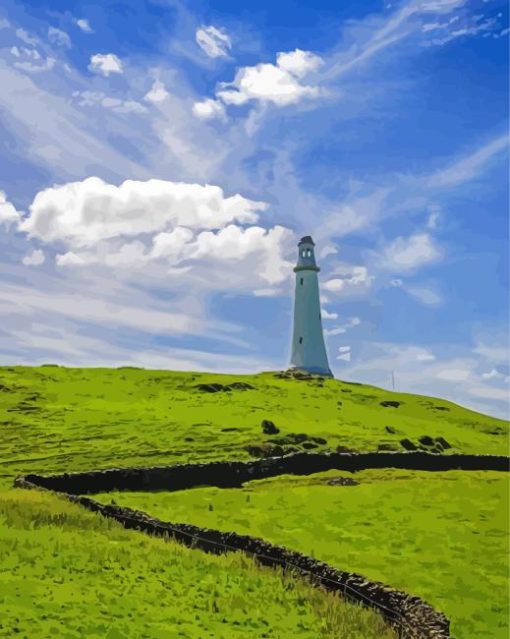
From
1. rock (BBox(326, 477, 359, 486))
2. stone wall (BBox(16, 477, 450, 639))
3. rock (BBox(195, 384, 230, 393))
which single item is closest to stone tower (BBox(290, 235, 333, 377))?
rock (BBox(195, 384, 230, 393))

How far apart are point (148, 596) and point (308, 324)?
102317mm

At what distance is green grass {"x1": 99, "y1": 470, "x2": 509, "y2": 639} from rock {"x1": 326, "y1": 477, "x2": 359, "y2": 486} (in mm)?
590

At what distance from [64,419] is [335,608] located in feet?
181

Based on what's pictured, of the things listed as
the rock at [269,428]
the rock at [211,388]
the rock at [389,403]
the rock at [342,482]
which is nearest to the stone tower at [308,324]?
the rock at [389,403]

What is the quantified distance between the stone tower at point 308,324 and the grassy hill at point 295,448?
9561 millimetres

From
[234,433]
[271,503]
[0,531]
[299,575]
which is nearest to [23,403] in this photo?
[234,433]

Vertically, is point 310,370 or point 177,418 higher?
point 310,370

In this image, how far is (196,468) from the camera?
48688 mm

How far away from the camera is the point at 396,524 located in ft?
117

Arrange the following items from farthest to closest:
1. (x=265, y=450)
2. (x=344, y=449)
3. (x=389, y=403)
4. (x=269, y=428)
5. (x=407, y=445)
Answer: (x=389, y=403) < (x=407, y=445) < (x=269, y=428) < (x=344, y=449) < (x=265, y=450)

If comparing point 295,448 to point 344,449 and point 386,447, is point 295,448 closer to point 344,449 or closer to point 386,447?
point 344,449

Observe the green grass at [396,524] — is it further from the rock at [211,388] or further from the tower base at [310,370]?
the tower base at [310,370]

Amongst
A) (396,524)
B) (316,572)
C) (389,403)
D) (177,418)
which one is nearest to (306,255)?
(389,403)

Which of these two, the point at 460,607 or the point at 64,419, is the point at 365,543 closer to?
the point at 460,607
